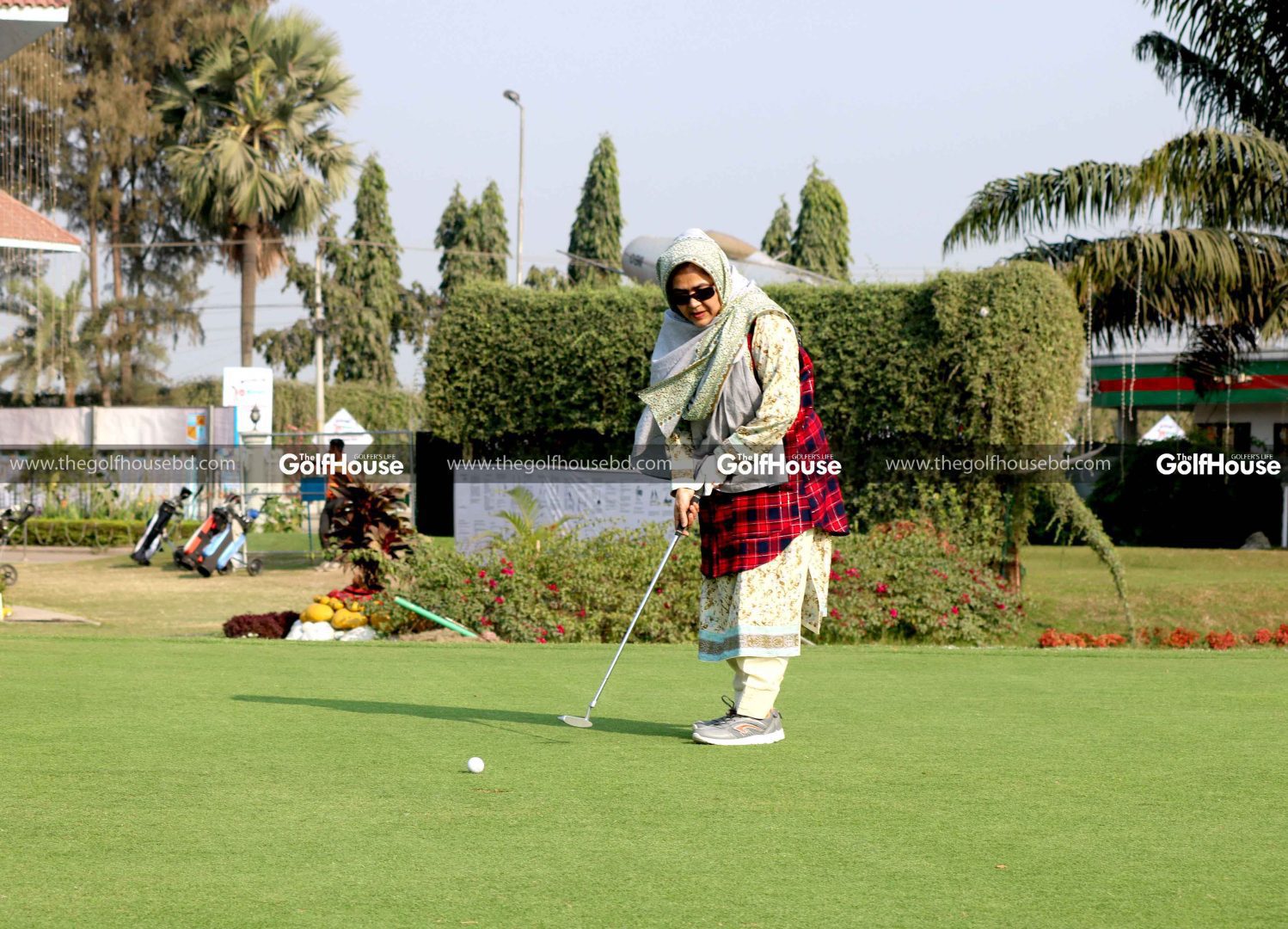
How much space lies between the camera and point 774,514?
5043 millimetres

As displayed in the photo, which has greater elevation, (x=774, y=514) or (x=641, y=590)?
(x=774, y=514)

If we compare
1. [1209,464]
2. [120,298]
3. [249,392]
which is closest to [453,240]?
[120,298]

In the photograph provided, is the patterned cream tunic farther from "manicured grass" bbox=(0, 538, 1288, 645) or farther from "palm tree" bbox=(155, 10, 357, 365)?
"palm tree" bbox=(155, 10, 357, 365)

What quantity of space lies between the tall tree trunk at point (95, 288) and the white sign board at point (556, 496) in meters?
27.0

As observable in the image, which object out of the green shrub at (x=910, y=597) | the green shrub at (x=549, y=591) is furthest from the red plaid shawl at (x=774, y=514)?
the green shrub at (x=910, y=597)

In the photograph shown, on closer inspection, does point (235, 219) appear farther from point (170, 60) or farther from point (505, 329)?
point (505, 329)

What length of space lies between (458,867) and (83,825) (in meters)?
1.07

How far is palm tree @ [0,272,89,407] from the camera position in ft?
134

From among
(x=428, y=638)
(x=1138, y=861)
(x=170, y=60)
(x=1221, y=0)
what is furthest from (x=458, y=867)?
(x=170, y=60)

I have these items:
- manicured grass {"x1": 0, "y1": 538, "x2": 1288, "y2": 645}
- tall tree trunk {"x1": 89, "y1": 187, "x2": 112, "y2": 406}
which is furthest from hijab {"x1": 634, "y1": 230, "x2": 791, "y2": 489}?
tall tree trunk {"x1": 89, "y1": 187, "x2": 112, "y2": 406}

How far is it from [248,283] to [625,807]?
31345 mm

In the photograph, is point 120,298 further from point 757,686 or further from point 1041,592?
point 757,686

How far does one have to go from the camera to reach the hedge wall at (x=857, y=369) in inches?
548

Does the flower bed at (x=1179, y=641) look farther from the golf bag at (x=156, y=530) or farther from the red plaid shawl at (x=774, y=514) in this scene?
the golf bag at (x=156, y=530)
